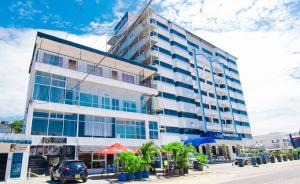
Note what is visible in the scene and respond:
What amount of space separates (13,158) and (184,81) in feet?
110

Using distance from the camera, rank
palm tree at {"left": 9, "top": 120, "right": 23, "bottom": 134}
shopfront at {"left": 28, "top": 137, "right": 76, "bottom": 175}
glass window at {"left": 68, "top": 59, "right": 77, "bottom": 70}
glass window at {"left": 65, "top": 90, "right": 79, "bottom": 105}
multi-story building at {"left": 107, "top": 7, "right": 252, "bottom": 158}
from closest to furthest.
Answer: shopfront at {"left": 28, "top": 137, "right": 76, "bottom": 175}, glass window at {"left": 65, "top": 90, "right": 79, "bottom": 105}, glass window at {"left": 68, "top": 59, "right": 77, "bottom": 70}, multi-story building at {"left": 107, "top": 7, "right": 252, "bottom": 158}, palm tree at {"left": 9, "top": 120, "right": 23, "bottom": 134}

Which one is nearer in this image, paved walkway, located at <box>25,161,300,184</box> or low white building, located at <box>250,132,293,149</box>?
paved walkway, located at <box>25,161,300,184</box>

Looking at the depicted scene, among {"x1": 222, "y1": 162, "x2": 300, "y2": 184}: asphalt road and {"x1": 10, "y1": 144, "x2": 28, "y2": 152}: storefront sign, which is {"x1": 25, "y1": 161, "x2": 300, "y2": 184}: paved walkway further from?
{"x1": 10, "y1": 144, "x2": 28, "y2": 152}: storefront sign

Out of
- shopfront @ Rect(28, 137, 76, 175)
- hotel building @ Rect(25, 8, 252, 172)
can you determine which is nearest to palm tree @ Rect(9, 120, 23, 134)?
hotel building @ Rect(25, 8, 252, 172)

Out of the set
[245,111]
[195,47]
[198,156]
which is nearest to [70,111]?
[198,156]

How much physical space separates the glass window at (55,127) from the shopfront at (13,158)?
3.03 metres

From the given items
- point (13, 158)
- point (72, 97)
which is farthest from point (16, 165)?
point (72, 97)

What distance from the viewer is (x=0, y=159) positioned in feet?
59.9

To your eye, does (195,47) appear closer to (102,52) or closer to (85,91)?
(102,52)

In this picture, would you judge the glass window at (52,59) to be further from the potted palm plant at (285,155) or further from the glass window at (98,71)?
the potted palm plant at (285,155)

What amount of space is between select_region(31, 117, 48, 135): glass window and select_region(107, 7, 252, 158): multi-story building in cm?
1564

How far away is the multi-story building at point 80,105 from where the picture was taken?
21.7 meters

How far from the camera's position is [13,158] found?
60.8 feet

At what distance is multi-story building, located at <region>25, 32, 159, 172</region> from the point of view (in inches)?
854
